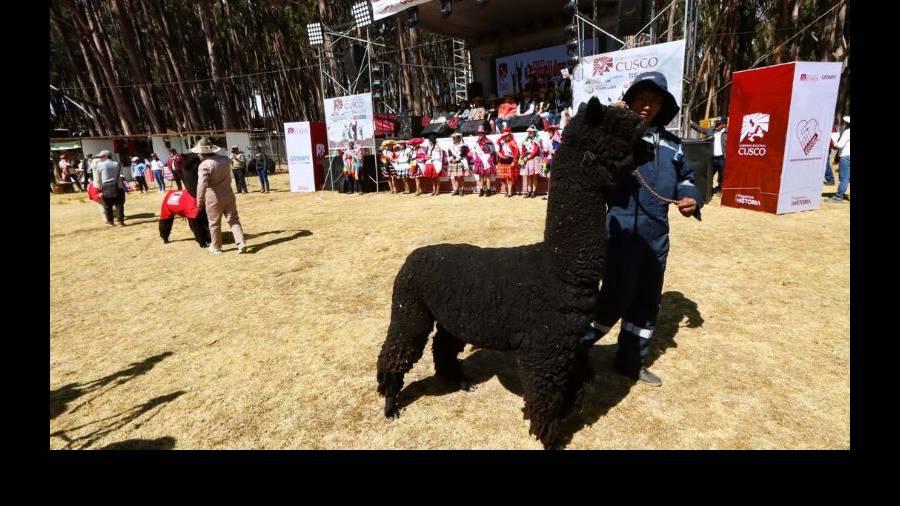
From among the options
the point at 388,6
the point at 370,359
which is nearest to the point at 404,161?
the point at 388,6

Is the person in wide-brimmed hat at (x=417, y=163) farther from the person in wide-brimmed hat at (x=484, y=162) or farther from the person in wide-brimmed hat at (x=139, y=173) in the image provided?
the person in wide-brimmed hat at (x=139, y=173)

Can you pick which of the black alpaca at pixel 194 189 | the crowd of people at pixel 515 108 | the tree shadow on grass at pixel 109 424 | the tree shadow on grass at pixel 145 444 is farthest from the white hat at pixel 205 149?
the crowd of people at pixel 515 108

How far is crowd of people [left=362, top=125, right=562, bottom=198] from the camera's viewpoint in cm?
1229

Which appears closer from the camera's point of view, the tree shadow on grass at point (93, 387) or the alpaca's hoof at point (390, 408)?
the alpaca's hoof at point (390, 408)

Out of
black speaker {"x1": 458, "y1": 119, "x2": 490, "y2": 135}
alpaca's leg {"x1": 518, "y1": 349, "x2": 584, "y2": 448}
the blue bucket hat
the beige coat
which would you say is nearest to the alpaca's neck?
alpaca's leg {"x1": 518, "y1": 349, "x2": 584, "y2": 448}

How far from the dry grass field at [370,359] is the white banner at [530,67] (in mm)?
13916

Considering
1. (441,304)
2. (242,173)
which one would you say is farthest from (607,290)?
(242,173)

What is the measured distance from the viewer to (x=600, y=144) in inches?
82.3

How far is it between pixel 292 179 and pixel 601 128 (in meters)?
18.0

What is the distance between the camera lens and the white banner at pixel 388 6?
14766 millimetres

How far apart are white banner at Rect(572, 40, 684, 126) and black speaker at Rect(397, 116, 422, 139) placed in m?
8.99
